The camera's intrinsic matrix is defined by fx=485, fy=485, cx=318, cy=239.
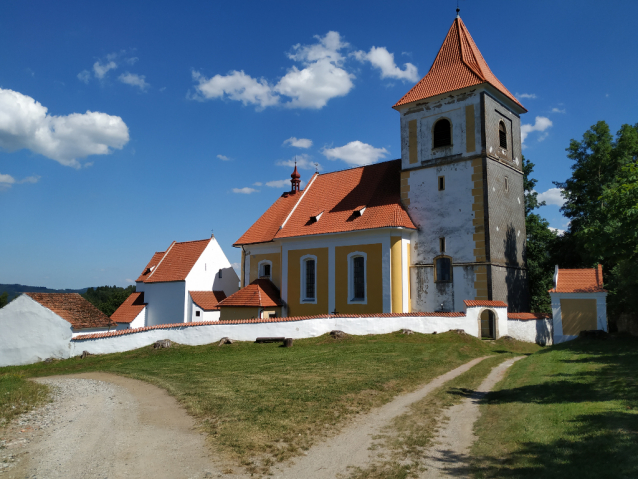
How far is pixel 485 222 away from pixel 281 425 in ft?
59.0

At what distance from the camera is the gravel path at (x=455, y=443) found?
6418mm

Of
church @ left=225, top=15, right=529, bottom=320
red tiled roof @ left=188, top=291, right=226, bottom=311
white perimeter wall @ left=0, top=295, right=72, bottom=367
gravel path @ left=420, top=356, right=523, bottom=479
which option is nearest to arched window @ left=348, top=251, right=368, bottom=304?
church @ left=225, top=15, right=529, bottom=320

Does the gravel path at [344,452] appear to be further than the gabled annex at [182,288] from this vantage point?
No

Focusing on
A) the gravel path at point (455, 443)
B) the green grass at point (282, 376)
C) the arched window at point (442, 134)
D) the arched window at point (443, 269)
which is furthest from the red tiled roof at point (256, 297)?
the gravel path at point (455, 443)

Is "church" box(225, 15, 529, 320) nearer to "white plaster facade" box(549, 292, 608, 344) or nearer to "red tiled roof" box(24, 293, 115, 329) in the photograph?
"white plaster facade" box(549, 292, 608, 344)

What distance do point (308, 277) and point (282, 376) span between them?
15.2 metres

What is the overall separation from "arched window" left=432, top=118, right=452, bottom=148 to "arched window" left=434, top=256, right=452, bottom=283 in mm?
→ 6094

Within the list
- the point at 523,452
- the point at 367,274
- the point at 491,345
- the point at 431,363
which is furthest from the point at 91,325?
the point at 523,452

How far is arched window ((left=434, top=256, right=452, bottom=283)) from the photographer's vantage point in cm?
2442

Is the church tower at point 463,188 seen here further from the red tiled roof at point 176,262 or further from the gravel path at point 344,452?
the red tiled roof at point 176,262

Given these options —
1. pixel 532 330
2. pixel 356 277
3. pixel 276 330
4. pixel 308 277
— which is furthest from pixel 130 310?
pixel 532 330

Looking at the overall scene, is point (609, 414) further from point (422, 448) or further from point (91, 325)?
point (91, 325)

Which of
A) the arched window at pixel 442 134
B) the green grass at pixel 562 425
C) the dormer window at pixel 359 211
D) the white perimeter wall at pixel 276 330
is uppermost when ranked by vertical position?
the arched window at pixel 442 134

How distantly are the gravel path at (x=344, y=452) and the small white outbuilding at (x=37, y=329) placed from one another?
1645 centimetres
